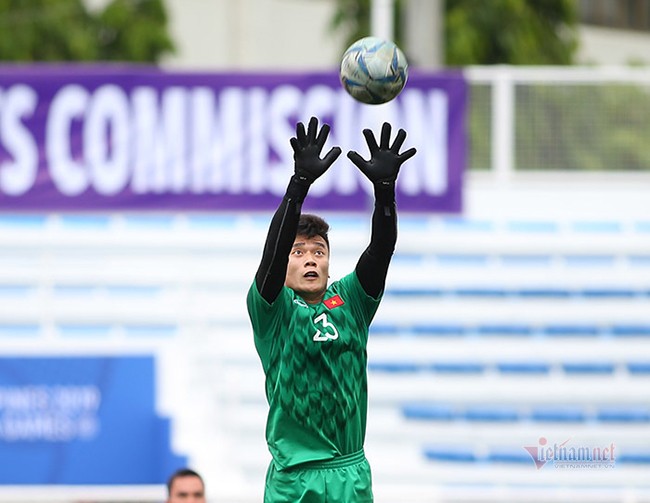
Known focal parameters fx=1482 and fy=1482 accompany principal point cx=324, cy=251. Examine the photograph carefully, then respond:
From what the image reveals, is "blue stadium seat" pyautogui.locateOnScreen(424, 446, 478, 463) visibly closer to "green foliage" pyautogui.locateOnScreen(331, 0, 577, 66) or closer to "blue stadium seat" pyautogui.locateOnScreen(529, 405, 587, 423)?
"blue stadium seat" pyautogui.locateOnScreen(529, 405, 587, 423)

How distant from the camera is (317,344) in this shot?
19.4 feet

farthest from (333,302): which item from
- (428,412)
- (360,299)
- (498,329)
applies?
(498,329)

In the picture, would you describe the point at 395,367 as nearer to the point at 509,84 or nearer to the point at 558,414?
the point at 558,414

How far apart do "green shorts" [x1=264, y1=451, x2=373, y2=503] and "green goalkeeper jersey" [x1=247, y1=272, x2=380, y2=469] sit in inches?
1.6

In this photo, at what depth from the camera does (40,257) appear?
1310 cm

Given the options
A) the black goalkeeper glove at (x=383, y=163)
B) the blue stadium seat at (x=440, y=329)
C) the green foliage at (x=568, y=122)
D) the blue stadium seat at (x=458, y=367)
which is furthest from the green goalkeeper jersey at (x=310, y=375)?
the green foliage at (x=568, y=122)

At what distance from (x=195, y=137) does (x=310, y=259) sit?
711 cm

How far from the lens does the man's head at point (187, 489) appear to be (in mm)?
8828

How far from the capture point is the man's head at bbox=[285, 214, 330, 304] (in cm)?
601

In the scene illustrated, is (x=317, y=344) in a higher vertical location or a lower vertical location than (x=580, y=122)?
lower

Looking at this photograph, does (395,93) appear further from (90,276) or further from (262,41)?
(262,41)

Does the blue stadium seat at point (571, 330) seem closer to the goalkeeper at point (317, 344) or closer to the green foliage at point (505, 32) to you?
the goalkeeper at point (317, 344)

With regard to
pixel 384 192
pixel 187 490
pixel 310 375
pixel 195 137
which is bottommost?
pixel 187 490

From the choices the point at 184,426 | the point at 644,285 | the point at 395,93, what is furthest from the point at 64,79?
the point at 395,93
